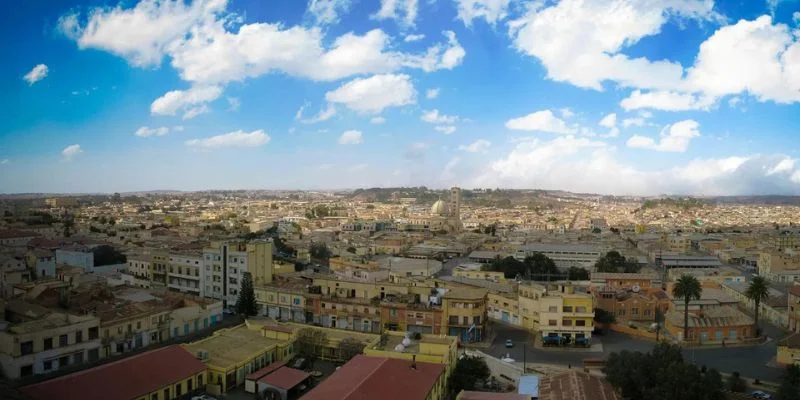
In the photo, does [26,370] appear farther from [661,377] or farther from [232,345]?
[661,377]

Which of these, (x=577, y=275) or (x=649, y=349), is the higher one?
(x=577, y=275)

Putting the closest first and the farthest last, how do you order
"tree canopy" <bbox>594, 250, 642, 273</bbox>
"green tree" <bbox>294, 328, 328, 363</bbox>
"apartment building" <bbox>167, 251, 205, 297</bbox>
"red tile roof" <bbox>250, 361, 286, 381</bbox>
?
"red tile roof" <bbox>250, 361, 286, 381</bbox>
"green tree" <bbox>294, 328, 328, 363</bbox>
"apartment building" <bbox>167, 251, 205, 297</bbox>
"tree canopy" <bbox>594, 250, 642, 273</bbox>

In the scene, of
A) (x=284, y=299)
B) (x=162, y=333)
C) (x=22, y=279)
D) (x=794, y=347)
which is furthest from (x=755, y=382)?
(x=22, y=279)

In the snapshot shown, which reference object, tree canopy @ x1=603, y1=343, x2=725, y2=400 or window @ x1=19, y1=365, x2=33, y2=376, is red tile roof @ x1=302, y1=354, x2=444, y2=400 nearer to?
tree canopy @ x1=603, y1=343, x2=725, y2=400

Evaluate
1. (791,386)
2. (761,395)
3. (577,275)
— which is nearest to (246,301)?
(761,395)

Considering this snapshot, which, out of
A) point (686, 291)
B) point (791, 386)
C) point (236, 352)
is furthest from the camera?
point (686, 291)

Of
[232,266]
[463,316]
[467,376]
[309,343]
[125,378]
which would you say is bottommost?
[467,376]

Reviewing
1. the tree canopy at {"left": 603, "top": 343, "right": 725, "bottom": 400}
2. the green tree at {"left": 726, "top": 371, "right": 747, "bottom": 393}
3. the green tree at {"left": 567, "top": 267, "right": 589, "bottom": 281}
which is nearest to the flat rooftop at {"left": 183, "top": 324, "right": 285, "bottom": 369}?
the tree canopy at {"left": 603, "top": 343, "right": 725, "bottom": 400}
